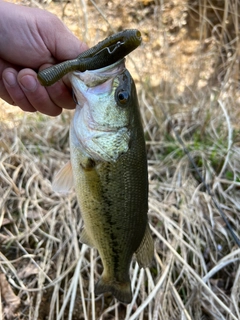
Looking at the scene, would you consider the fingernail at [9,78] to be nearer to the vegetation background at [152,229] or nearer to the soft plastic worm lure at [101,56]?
the soft plastic worm lure at [101,56]

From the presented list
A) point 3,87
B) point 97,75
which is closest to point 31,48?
point 3,87

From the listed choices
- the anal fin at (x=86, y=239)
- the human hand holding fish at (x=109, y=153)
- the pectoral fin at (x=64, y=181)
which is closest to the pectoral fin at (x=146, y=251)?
the human hand holding fish at (x=109, y=153)

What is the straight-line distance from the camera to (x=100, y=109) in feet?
4.46

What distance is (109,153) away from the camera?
4.50ft

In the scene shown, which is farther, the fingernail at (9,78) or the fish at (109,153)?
the fingernail at (9,78)

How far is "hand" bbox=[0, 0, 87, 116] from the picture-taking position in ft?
4.98

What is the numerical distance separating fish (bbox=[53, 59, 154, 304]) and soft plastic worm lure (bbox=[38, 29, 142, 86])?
0.03 metres

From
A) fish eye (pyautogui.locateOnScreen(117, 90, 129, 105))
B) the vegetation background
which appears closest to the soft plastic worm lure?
fish eye (pyautogui.locateOnScreen(117, 90, 129, 105))

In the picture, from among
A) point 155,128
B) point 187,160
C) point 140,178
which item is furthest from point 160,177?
point 140,178

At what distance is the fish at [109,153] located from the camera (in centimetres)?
133

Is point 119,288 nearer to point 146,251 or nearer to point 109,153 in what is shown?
point 146,251

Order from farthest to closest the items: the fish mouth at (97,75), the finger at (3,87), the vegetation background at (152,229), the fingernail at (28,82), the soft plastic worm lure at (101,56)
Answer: the vegetation background at (152,229)
the finger at (3,87)
the fingernail at (28,82)
the fish mouth at (97,75)
the soft plastic worm lure at (101,56)

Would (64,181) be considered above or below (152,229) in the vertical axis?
above

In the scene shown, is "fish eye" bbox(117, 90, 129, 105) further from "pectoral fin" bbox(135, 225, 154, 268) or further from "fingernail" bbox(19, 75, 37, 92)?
"pectoral fin" bbox(135, 225, 154, 268)
